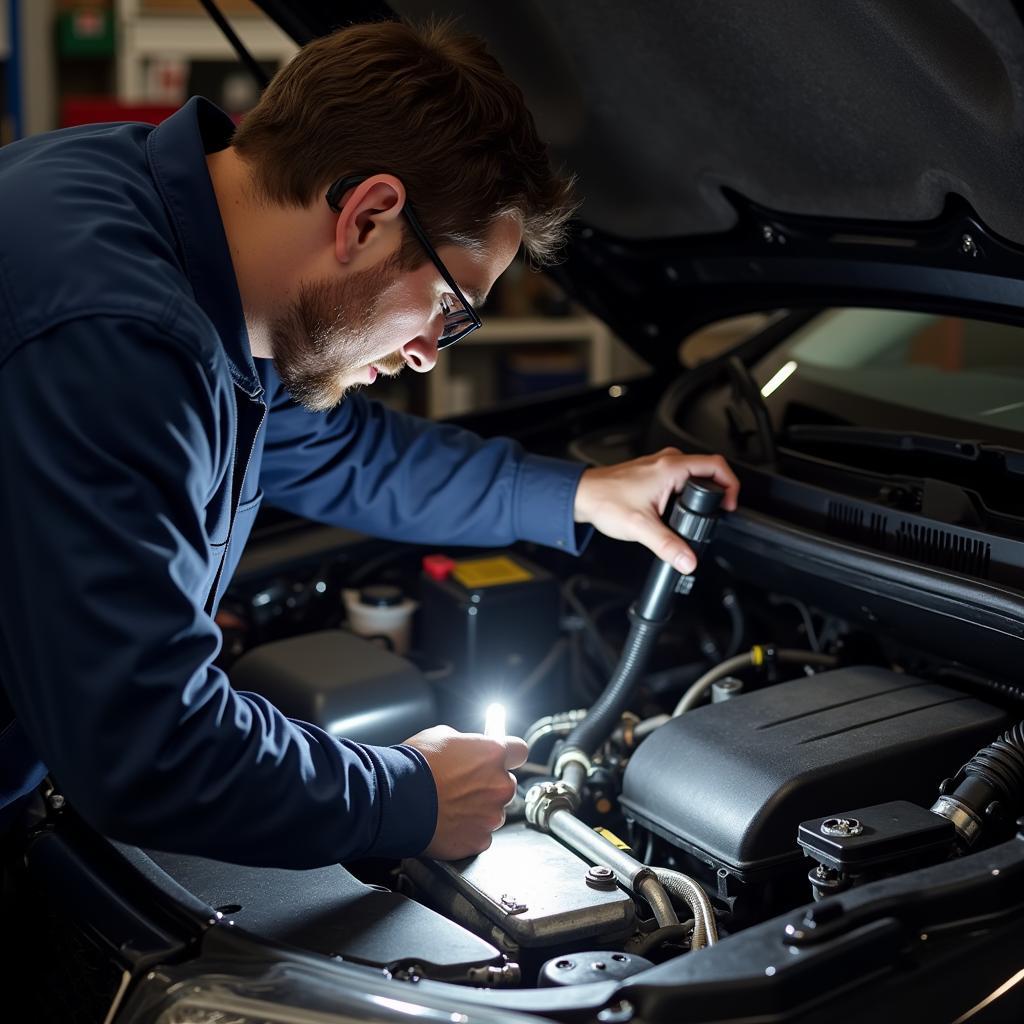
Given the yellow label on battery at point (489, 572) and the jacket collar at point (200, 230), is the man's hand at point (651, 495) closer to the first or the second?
the yellow label on battery at point (489, 572)

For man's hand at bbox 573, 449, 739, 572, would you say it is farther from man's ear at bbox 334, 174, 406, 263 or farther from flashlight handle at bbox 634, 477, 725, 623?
man's ear at bbox 334, 174, 406, 263

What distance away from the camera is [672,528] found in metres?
1.46

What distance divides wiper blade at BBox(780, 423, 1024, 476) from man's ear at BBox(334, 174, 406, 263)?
0.67m

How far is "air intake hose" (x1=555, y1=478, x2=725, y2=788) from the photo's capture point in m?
1.43

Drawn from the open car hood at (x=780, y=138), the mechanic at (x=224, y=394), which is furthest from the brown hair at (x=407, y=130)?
the open car hood at (x=780, y=138)

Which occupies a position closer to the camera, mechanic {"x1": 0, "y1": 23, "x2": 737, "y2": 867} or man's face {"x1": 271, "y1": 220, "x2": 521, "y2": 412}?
mechanic {"x1": 0, "y1": 23, "x2": 737, "y2": 867}

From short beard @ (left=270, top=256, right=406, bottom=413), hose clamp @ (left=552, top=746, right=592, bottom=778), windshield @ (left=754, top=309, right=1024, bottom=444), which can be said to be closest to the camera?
short beard @ (left=270, top=256, right=406, bottom=413)

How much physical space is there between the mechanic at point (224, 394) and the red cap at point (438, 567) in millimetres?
191

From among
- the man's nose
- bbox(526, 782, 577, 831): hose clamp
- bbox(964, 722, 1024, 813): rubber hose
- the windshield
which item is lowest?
bbox(526, 782, 577, 831): hose clamp

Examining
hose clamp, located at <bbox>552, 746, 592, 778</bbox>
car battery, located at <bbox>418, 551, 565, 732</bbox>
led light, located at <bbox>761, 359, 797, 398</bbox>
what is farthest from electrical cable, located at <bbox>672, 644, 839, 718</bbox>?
led light, located at <bbox>761, 359, 797, 398</bbox>

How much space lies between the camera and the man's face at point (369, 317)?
3.89 ft

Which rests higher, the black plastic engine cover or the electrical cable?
the black plastic engine cover

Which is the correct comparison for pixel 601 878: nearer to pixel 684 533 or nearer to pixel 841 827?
pixel 841 827

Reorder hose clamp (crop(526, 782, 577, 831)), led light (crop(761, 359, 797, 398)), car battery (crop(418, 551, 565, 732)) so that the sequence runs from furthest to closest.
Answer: led light (crop(761, 359, 797, 398)) < car battery (crop(418, 551, 565, 732)) < hose clamp (crop(526, 782, 577, 831))
